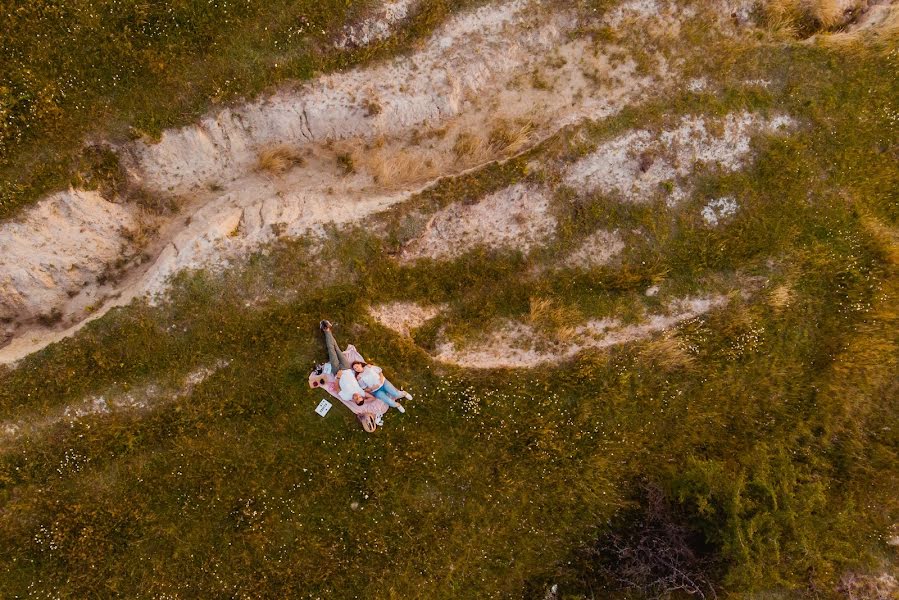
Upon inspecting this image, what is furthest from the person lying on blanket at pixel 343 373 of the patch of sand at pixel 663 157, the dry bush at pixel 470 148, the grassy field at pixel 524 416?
the patch of sand at pixel 663 157

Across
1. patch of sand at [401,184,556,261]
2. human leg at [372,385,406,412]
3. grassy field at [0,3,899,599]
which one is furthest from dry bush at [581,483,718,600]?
patch of sand at [401,184,556,261]

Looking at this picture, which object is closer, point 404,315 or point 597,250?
point 404,315

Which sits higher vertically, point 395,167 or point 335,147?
point 335,147

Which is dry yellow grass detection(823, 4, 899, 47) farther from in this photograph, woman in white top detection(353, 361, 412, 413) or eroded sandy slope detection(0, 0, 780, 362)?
woman in white top detection(353, 361, 412, 413)

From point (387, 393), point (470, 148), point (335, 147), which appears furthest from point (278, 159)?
point (387, 393)

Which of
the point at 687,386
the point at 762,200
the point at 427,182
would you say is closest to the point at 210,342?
the point at 427,182

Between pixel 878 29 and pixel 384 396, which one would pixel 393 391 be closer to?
pixel 384 396

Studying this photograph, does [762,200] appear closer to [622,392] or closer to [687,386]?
[687,386]
